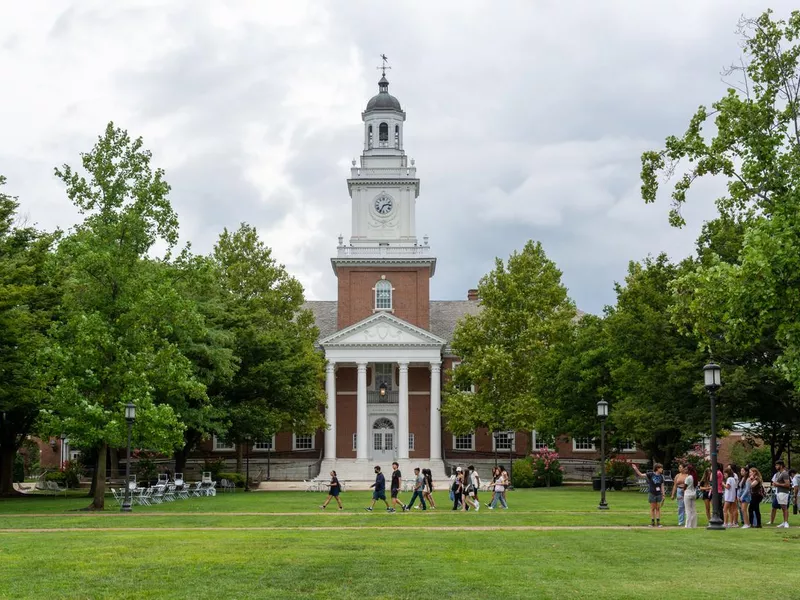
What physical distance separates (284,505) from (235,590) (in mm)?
22509

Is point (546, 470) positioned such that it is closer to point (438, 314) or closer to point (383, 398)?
point (383, 398)

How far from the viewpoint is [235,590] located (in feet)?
41.1

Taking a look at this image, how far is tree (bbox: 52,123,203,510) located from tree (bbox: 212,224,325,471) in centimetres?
1560

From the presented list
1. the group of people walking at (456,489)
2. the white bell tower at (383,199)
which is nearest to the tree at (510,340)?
the white bell tower at (383,199)

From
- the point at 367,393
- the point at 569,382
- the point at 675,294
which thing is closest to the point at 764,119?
the point at 675,294

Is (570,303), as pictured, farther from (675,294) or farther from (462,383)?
(675,294)

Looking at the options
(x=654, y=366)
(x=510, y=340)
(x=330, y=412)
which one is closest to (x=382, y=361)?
(x=330, y=412)

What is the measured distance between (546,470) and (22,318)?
31137 mm

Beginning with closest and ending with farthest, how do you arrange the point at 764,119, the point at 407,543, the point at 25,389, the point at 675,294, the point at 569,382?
the point at 407,543
the point at 764,119
the point at 675,294
the point at 25,389
the point at 569,382

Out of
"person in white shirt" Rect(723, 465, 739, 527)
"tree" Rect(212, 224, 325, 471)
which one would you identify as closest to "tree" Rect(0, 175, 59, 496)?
"tree" Rect(212, 224, 325, 471)

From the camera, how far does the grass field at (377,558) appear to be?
12664 millimetres

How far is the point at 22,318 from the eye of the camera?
33062 millimetres

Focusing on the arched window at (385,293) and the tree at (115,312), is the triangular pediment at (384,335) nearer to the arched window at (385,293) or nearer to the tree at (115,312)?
the arched window at (385,293)

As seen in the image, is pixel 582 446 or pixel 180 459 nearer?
pixel 180 459
